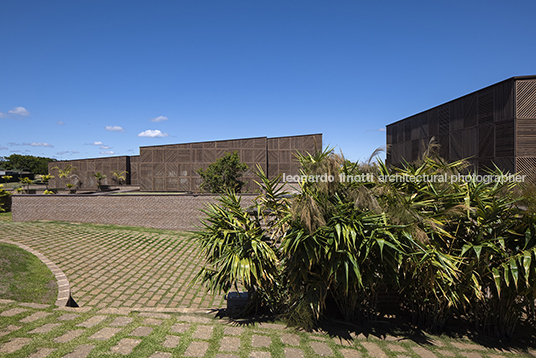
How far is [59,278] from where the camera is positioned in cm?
637

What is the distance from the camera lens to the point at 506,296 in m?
4.04

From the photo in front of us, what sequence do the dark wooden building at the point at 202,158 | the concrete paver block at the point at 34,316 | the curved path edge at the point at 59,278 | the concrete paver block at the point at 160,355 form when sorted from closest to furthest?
the concrete paver block at the point at 160,355 < the concrete paver block at the point at 34,316 < the curved path edge at the point at 59,278 < the dark wooden building at the point at 202,158

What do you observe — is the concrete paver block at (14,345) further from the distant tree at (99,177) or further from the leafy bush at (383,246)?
the distant tree at (99,177)

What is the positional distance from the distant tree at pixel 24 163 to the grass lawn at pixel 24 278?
7524 cm

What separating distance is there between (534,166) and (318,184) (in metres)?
10.1

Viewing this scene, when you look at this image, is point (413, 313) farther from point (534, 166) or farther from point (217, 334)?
point (534, 166)

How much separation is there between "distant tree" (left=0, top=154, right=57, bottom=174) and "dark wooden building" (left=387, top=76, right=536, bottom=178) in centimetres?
8168

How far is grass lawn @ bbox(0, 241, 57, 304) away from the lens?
17.0ft

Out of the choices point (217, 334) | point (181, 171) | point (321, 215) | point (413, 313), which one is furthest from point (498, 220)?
point (181, 171)

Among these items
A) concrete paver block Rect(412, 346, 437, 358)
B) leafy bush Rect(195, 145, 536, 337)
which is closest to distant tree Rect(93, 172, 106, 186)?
leafy bush Rect(195, 145, 536, 337)

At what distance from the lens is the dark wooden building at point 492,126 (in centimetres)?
941

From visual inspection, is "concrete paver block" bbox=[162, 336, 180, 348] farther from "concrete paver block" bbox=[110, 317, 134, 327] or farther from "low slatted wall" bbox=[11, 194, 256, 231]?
"low slatted wall" bbox=[11, 194, 256, 231]

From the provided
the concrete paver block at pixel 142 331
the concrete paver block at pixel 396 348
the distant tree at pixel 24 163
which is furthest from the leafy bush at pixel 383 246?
the distant tree at pixel 24 163

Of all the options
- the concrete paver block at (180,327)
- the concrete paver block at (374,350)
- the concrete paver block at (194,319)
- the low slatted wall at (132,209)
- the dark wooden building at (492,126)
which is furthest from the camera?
the low slatted wall at (132,209)
